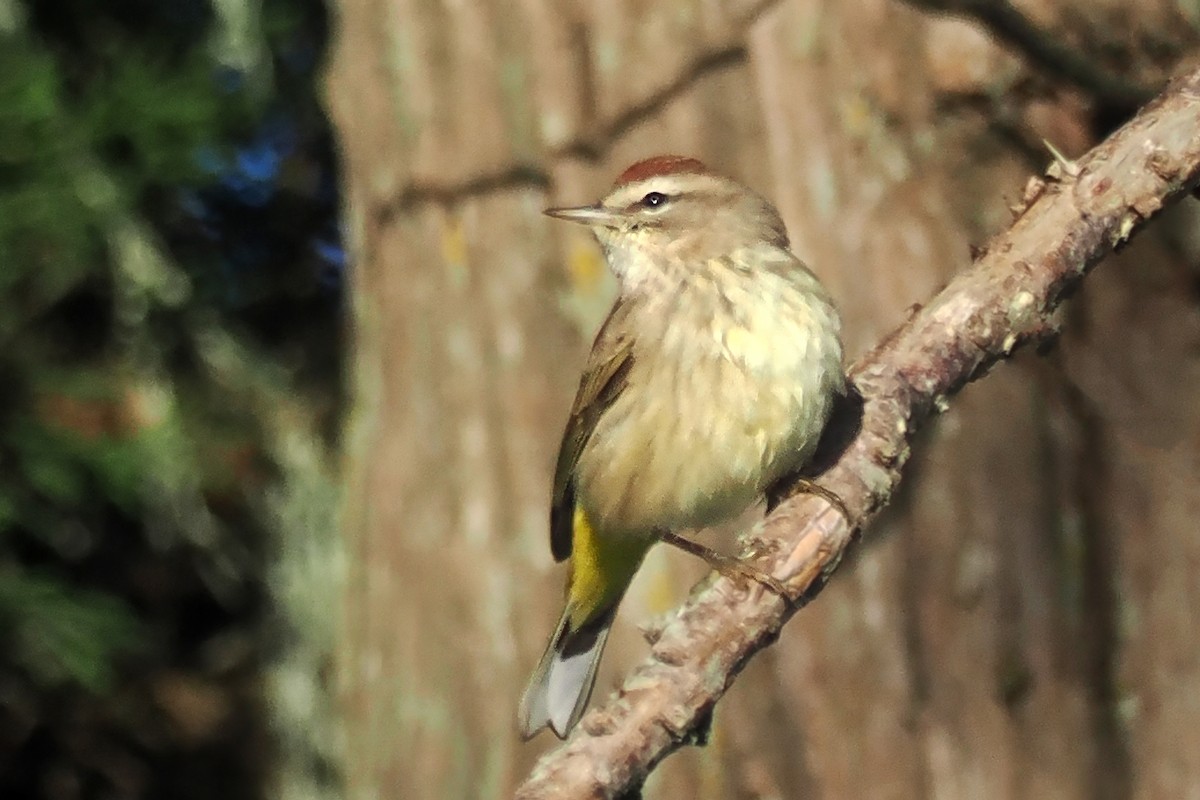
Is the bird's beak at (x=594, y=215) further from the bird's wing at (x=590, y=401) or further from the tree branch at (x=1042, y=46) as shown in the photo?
the tree branch at (x=1042, y=46)

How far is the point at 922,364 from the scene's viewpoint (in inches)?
101

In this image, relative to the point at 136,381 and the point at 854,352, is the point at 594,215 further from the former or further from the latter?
the point at 136,381

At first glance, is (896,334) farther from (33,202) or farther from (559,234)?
(33,202)

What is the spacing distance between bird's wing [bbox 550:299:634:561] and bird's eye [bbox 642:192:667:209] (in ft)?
0.80

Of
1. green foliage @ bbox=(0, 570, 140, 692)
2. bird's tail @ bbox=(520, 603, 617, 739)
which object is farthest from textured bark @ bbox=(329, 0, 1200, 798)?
green foliage @ bbox=(0, 570, 140, 692)

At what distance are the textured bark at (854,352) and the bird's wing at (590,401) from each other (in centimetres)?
59

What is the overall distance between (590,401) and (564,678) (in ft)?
2.13

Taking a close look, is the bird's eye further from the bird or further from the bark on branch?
the bark on branch

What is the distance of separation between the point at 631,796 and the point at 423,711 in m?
2.42

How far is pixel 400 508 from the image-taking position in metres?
4.44

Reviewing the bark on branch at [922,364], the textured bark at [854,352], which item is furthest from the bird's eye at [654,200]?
the bark on branch at [922,364]

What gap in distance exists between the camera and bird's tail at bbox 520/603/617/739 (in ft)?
10.6

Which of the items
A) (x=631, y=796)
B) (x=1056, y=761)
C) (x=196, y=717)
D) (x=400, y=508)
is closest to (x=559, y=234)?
(x=400, y=508)

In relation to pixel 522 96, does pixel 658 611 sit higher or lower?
lower
